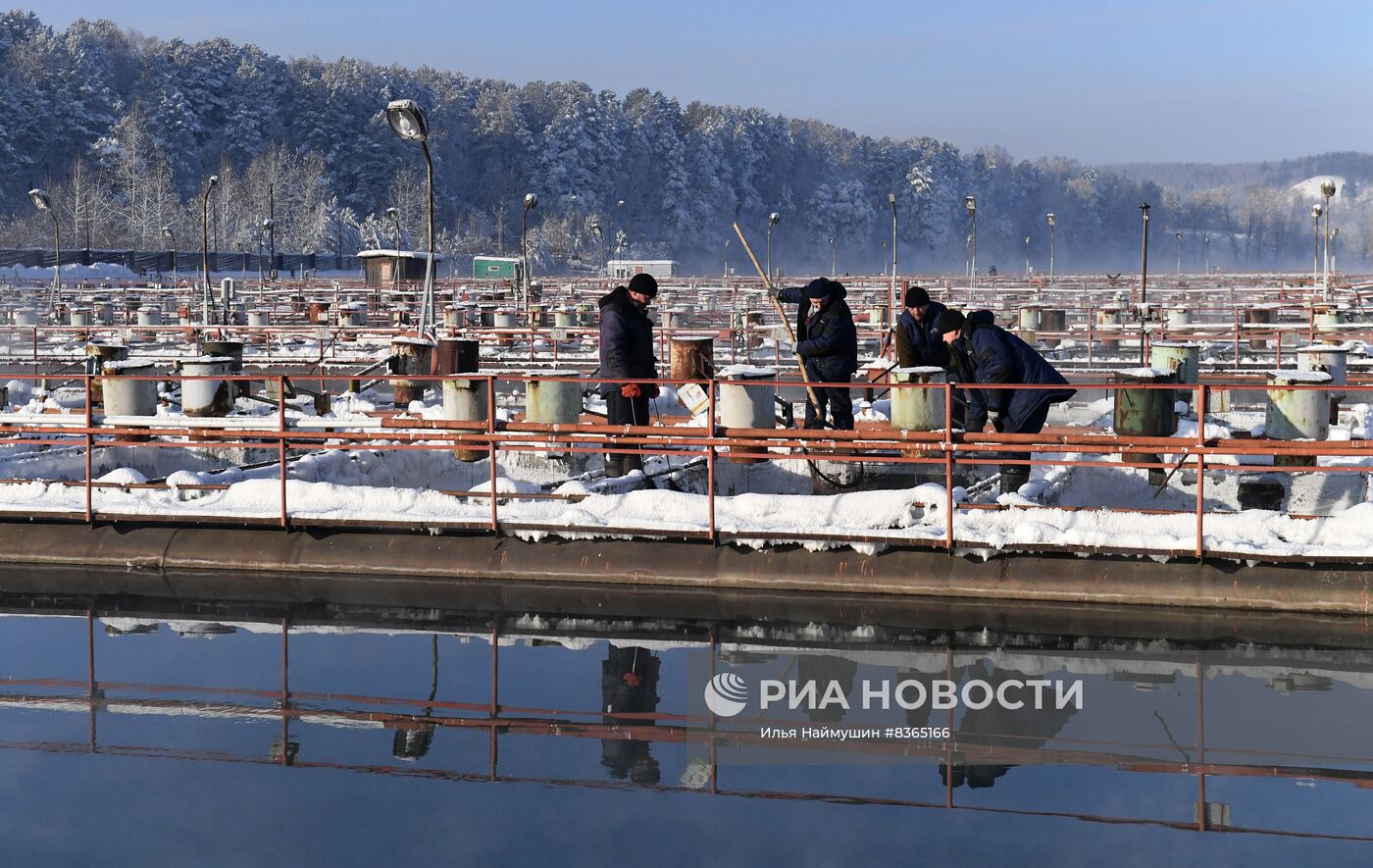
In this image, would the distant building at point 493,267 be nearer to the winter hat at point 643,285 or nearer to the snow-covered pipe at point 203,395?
the snow-covered pipe at point 203,395

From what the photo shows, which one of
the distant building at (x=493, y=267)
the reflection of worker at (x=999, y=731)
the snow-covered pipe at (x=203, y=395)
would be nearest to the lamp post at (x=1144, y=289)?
the snow-covered pipe at (x=203, y=395)

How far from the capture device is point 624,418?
14656mm

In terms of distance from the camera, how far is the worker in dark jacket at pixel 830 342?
14688 millimetres

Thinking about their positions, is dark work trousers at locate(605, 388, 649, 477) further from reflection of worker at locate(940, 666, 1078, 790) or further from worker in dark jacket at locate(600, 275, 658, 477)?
reflection of worker at locate(940, 666, 1078, 790)

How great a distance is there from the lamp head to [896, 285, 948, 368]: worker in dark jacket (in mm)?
7059

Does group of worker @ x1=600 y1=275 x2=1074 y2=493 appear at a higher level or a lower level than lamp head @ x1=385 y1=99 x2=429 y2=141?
lower

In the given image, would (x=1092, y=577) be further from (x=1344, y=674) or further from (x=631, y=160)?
(x=631, y=160)

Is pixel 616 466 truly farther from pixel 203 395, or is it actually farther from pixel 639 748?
pixel 639 748

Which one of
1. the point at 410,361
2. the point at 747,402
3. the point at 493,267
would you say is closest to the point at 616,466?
the point at 747,402

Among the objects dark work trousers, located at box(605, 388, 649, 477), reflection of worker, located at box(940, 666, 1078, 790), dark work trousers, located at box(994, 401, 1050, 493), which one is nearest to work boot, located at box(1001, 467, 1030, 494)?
dark work trousers, located at box(994, 401, 1050, 493)

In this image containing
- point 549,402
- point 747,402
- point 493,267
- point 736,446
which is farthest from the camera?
point 493,267

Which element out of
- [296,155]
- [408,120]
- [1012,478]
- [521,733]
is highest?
[296,155]

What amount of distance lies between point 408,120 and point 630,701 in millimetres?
11723

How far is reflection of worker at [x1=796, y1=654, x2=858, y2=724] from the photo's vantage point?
9336mm
